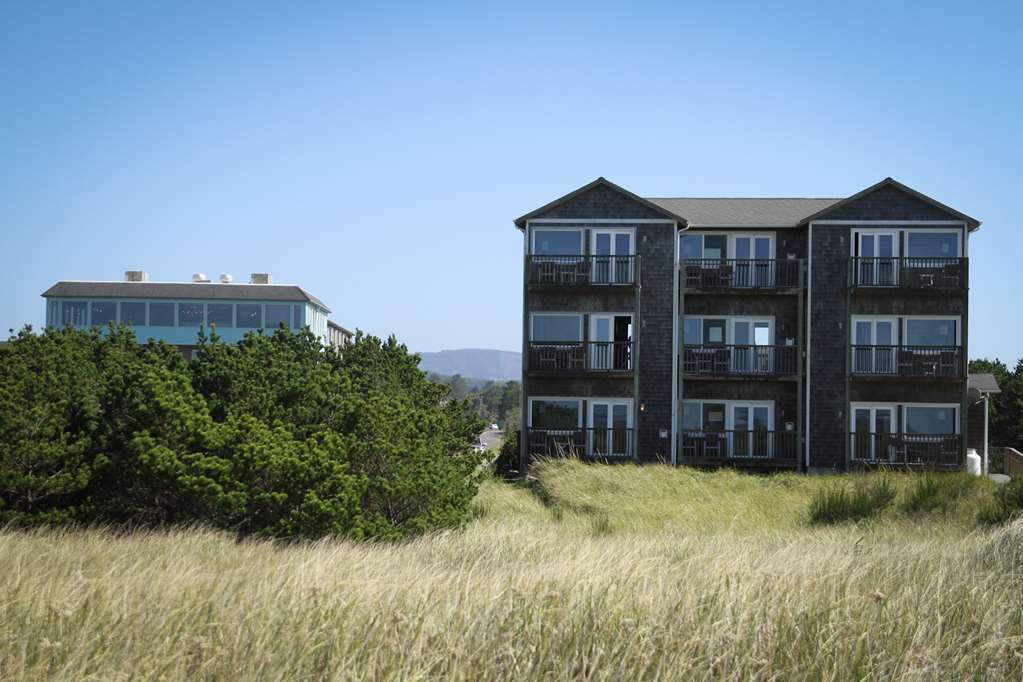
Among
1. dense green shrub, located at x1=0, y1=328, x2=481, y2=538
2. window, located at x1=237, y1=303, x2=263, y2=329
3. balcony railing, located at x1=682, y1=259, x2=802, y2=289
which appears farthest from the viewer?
window, located at x1=237, y1=303, x2=263, y2=329

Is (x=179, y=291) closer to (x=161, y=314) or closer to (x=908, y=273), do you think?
(x=161, y=314)

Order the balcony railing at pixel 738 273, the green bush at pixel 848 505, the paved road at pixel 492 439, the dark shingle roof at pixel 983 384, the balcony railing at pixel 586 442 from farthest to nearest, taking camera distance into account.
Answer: the paved road at pixel 492 439, the dark shingle roof at pixel 983 384, the balcony railing at pixel 738 273, the balcony railing at pixel 586 442, the green bush at pixel 848 505

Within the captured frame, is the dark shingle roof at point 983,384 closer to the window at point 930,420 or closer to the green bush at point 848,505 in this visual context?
the window at point 930,420

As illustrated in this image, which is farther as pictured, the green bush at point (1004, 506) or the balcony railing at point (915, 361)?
the balcony railing at point (915, 361)

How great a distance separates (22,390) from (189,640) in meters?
11.5

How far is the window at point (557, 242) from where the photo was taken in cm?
3142

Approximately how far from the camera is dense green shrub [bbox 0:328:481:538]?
51.5 ft

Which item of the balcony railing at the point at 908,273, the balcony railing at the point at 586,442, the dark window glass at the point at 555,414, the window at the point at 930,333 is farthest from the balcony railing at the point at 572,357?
the window at the point at 930,333

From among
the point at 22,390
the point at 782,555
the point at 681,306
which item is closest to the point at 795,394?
the point at 681,306

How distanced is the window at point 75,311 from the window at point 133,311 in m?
1.98

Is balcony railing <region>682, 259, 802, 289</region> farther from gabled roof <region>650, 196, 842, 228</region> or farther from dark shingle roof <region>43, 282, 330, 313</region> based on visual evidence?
dark shingle roof <region>43, 282, 330, 313</region>

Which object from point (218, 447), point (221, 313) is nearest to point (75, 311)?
point (221, 313)

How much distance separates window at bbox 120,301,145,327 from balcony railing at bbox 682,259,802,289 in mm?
34500

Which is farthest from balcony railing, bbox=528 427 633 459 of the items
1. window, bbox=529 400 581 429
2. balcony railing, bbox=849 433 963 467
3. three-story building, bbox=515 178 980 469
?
balcony railing, bbox=849 433 963 467
